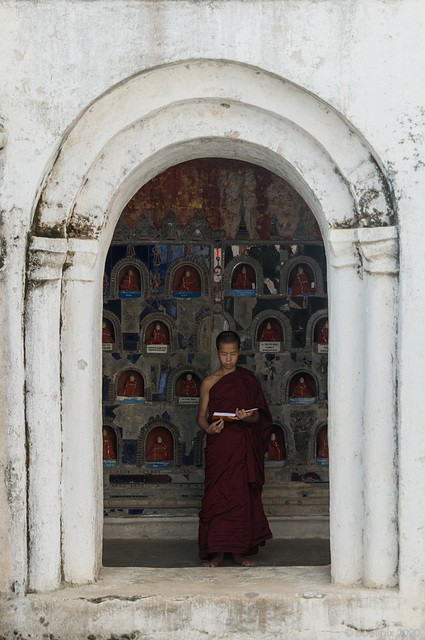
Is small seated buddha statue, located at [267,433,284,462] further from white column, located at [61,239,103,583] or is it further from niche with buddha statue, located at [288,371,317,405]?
white column, located at [61,239,103,583]

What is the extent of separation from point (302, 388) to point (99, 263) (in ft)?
9.29

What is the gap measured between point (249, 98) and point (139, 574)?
3.07 m

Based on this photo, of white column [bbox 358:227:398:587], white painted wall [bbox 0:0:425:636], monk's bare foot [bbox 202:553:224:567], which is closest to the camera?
white painted wall [bbox 0:0:425:636]

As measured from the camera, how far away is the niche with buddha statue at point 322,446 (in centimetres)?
730

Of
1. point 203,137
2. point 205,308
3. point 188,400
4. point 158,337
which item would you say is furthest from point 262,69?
point 188,400

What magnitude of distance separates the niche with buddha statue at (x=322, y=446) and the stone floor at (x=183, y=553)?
2.23 feet

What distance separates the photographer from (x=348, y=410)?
5.00m

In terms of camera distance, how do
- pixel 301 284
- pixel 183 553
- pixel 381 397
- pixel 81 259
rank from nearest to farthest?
1. pixel 381 397
2. pixel 81 259
3. pixel 183 553
4. pixel 301 284

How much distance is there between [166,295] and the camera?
731 cm

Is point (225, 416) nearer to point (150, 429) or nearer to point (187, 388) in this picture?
point (187, 388)

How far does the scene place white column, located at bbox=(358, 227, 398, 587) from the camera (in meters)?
4.85

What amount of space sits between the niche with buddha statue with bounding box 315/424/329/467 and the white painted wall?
97.6 inches

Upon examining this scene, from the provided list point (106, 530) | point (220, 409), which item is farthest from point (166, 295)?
point (106, 530)

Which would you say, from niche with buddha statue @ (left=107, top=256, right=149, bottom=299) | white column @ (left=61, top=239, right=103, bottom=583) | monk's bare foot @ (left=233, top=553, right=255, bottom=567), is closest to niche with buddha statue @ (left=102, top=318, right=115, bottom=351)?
niche with buddha statue @ (left=107, top=256, right=149, bottom=299)
